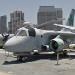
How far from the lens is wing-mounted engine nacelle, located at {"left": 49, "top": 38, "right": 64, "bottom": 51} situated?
27125mm

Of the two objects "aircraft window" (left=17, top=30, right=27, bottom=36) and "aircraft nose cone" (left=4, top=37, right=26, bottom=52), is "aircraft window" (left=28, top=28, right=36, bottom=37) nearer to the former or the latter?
"aircraft window" (left=17, top=30, right=27, bottom=36)

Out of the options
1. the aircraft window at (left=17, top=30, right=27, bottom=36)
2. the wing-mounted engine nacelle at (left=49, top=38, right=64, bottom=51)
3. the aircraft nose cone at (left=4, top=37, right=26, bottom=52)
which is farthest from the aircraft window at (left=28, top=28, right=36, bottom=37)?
the wing-mounted engine nacelle at (left=49, top=38, right=64, bottom=51)

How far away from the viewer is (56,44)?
89.1 ft

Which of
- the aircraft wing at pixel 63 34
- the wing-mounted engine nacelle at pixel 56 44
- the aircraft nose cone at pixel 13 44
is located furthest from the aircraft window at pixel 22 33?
the aircraft wing at pixel 63 34

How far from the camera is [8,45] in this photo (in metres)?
24.2

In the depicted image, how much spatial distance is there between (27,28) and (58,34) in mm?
3835

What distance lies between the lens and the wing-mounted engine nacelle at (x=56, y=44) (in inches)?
1068

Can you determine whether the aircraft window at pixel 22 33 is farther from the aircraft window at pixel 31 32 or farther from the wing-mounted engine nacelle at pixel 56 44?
the wing-mounted engine nacelle at pixel 56 44

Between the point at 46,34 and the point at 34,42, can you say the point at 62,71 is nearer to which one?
the point at 34,42

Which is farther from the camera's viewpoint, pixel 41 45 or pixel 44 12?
pixel 44 12

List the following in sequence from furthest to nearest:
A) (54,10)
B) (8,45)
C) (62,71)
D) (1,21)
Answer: (54,10)
(1,21)
(8,45)
(62,71)

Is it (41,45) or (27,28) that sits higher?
(27,28)

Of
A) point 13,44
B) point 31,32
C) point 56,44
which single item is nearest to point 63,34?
point 56,44

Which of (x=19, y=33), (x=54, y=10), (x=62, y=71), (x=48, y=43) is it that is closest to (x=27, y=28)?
(x=19, y=33)
